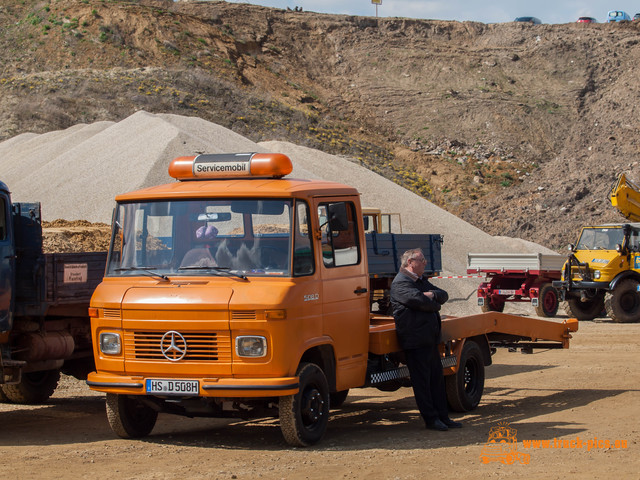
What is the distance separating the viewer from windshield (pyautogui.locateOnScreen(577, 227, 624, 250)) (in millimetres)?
23391

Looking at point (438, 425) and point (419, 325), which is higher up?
point (419, 325)

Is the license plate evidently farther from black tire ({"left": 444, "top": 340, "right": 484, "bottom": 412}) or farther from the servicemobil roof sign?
black tire ({"left": 444, "top": 340, "right": 484, "bottom": 412})

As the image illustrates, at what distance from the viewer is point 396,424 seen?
941cm

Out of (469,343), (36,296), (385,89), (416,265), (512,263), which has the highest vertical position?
(385,89)

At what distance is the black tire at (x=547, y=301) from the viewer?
2353 centimetres

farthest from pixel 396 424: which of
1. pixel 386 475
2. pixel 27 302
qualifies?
pixel 27 302

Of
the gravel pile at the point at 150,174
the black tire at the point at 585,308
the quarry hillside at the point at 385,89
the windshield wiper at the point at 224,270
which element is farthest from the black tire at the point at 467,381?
the quarry hillside at the point at 385,89

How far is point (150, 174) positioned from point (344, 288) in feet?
67.0

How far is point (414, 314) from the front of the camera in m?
8.71

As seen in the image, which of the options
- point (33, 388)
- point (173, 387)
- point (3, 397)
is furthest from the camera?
point (3, 397)

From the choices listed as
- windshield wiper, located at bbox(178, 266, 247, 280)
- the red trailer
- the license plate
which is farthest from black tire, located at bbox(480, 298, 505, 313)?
the license plate

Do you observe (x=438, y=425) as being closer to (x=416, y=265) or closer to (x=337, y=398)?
(x=416, y=265)

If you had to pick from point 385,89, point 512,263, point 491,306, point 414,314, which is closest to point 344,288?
point 414,314

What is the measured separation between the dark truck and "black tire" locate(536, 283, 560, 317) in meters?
15.8
